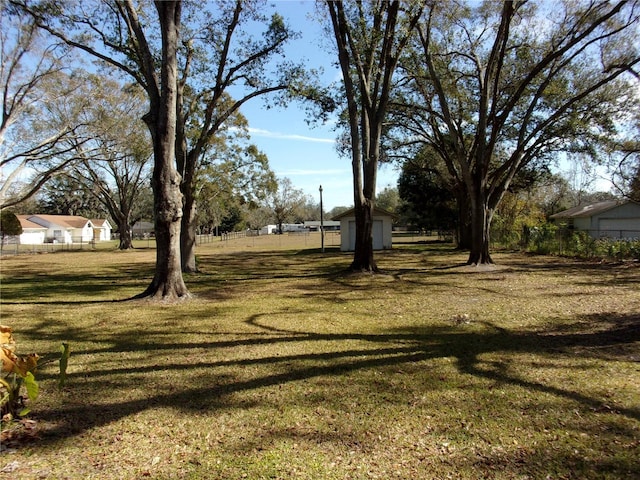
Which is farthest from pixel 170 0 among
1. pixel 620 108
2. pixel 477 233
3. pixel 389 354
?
pixel 620 108

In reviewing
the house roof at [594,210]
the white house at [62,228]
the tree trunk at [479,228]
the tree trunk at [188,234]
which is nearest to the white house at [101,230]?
the white house at [62,228]

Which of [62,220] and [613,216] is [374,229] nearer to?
[613,216]

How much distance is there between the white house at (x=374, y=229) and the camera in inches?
1107

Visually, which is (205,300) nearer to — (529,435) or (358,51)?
(529,435)

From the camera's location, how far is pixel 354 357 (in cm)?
532

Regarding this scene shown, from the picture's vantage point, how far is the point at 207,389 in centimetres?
432

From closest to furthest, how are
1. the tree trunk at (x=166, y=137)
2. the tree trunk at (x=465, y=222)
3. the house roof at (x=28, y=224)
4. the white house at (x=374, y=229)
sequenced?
the tree trunk at (x=166, y=137) → the tree trunk at (x=465, y=222) → the white house at (x=374, y=229) → the house roof at (x=28, y=224)

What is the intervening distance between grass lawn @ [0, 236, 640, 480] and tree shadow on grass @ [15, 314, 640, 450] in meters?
0.03

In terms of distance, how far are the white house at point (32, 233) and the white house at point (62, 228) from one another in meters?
0.89

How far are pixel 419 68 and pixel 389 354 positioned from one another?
14472 mm

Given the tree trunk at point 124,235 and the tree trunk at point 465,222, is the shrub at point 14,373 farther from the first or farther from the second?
the tree trunk at point 124,235

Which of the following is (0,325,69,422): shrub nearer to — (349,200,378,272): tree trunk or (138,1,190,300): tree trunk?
(138,1,190,300): tree trunk

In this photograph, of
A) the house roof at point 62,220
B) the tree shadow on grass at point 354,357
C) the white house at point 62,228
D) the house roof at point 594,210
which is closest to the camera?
the tree shadow on grass at point 354,357

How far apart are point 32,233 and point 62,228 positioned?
494 cm
